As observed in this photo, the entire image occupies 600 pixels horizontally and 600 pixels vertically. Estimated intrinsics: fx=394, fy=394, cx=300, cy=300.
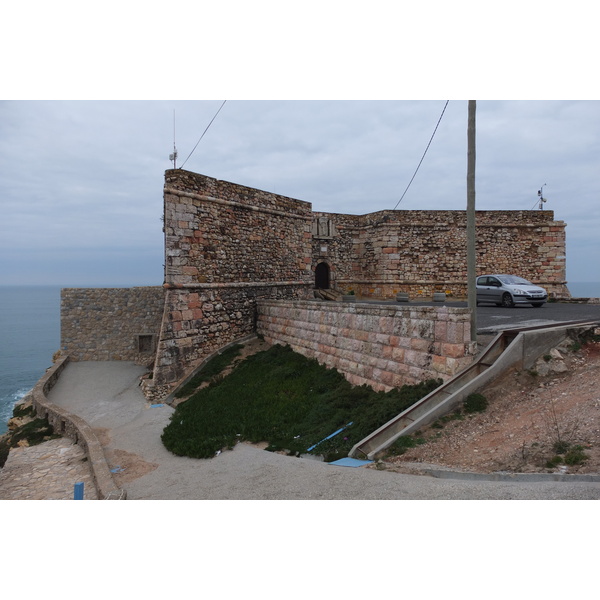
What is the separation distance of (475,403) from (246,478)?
3911 mm

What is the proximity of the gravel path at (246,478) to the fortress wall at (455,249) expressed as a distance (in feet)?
44.3

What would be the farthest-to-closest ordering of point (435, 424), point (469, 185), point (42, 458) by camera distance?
1. point (42, 458)
2. point (469, 185)
3. point (435, 424)

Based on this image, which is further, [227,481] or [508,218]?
[508,218]

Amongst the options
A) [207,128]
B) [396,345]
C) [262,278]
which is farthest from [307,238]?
[396,345]

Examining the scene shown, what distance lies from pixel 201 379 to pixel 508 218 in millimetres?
17716

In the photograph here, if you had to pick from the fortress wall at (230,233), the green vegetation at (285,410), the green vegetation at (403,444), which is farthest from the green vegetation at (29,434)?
the green vegetation at (403,444)

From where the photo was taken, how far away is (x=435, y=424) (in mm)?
6297

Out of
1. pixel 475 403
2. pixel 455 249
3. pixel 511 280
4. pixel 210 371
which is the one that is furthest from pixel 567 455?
pixel 455 249

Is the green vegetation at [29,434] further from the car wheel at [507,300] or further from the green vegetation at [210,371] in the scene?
the car wheel at [507,300]

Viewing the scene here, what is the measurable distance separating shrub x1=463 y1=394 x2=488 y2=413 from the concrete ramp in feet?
0.32

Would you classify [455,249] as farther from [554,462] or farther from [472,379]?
[554,462]

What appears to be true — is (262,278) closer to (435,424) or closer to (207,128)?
(207,128)

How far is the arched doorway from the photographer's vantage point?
73.9ft

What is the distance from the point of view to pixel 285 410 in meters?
9.18
